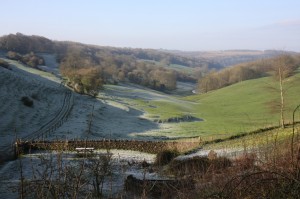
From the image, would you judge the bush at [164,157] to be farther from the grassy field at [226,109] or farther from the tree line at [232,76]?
the tree line at [232,76]

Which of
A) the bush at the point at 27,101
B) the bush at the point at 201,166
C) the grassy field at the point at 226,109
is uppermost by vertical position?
the bush at the point at 201,166

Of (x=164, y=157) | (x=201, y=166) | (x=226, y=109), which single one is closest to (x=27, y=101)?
(x=164, y=157)

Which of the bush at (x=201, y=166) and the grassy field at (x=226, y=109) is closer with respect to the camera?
the bush at (x=201, y=166)

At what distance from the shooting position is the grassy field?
62.4m

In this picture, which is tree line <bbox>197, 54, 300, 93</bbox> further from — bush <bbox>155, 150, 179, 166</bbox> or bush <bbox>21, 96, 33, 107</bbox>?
bush <bbox>155, 150, 179, 166</bbox>

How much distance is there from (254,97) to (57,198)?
10482cm

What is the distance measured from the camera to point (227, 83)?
154750mm

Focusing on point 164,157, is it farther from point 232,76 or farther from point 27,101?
→ point 232,76

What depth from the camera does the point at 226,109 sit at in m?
98.2

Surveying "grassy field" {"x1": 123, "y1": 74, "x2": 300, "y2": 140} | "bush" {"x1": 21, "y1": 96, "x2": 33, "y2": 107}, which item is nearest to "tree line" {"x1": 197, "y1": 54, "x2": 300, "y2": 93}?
"grassy field" {"x1": 123, "y1": 74, "x2": 300, "y2": 140}

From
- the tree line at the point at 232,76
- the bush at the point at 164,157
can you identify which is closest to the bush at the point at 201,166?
the bush at the point at 164,157

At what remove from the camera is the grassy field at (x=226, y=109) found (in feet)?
205

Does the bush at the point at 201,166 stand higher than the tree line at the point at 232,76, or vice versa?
the bush at the point at 201,166

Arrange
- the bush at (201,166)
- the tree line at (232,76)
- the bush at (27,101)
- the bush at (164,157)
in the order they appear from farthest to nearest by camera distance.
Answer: the tree line at (232,76) → the bush at (27,101) → the bush at (164,157) → the bush at (201,166)
